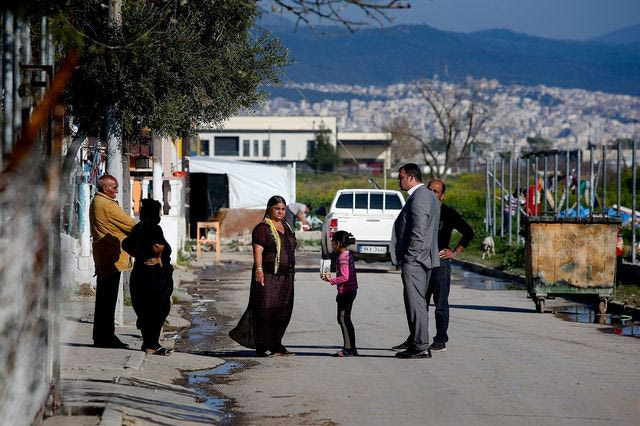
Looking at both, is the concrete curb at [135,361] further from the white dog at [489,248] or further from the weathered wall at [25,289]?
the white dog at [489,248]

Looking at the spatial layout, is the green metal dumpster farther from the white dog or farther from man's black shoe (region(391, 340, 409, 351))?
the white dog

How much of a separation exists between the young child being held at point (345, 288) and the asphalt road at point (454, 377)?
0.71 ft

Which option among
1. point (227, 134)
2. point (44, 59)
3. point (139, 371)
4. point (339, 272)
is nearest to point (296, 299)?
point (339, 272)

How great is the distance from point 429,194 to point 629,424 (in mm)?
4474

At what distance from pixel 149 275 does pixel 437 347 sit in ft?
10.7

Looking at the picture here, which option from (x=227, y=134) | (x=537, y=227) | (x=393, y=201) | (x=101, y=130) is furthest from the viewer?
(x=227, y=134)

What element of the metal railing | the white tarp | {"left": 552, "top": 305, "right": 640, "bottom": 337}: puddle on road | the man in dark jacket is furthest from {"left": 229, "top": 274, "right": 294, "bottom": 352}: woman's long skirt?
the white tarp

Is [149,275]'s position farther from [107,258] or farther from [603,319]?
[603,319]

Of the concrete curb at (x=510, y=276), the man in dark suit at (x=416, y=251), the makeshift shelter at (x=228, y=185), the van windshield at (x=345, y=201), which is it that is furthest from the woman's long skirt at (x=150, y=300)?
the makeshift shelter at (x=228, y=185)

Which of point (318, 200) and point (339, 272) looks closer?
point (339, 272)

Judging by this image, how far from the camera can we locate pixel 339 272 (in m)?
13.0

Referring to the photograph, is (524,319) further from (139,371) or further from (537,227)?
(139,371)

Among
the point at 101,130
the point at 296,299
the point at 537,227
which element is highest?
the point at 101,130

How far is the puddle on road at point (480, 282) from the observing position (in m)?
24.2
